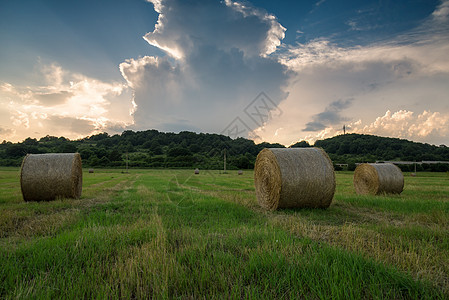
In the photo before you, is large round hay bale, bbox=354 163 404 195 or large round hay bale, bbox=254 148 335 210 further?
large round hay bale, bbox=354 163 404 195

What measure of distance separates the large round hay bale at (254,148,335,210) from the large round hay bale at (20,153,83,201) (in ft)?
29.1

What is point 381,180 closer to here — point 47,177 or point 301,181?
point 301,181

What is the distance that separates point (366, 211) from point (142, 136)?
252ft

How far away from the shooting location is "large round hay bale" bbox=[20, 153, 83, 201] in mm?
9719

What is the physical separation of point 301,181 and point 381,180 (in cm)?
769

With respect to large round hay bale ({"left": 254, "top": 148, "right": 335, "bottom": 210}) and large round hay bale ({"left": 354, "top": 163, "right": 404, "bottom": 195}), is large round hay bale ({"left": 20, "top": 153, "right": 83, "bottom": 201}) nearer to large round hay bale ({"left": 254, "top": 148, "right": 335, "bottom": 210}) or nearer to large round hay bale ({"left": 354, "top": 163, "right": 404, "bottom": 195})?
large round hay bale ({"left": 254, "top": 148, "right": 335, "bottom": 210})

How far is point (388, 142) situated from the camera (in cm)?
5369

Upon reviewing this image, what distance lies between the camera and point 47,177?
10.0 m

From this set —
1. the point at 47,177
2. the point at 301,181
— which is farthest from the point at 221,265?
the point at 47,177

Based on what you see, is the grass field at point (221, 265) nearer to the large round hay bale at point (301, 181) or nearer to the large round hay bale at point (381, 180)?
the large round hay bale at point (301, 181)

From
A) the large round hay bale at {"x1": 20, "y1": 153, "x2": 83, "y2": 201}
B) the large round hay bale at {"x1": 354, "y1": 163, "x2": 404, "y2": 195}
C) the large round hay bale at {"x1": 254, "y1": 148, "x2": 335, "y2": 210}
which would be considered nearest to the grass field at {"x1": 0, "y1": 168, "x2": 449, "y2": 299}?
the large round hay bale at {"x1": 254, "y1": 148, "x2": 335, "y2": 210}

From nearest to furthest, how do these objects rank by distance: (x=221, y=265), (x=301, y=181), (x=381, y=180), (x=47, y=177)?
(x=221, y=265) < (x=301, y=181) < (x=47, y=177) < (x=381, y=180)

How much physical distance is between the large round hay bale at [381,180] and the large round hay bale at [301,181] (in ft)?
21.6

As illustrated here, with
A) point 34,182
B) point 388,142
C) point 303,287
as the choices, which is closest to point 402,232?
point 303,287
